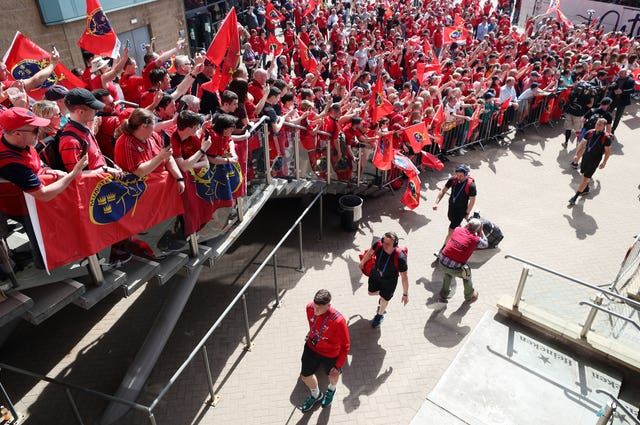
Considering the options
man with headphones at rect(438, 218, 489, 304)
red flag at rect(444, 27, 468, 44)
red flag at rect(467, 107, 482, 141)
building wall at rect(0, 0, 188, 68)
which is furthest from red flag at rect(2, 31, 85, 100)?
red flag at rect(444, 27, 468, 44)

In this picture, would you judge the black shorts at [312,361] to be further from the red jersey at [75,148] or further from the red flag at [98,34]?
the red flag at [98,34]

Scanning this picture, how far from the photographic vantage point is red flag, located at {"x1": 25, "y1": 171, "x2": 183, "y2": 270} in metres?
3.99

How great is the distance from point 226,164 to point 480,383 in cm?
443

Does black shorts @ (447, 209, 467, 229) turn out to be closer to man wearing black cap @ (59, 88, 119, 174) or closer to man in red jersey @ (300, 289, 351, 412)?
man in red jersey @ (300, 289, 351, 412)

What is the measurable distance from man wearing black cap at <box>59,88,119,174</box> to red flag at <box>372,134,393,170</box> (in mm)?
5757

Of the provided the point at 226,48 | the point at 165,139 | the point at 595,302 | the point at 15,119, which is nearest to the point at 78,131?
Answer: the point at 15,119

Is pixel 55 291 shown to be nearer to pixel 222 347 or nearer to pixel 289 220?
pixel 222 347

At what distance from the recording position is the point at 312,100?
947cm

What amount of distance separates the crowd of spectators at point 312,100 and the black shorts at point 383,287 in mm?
2491

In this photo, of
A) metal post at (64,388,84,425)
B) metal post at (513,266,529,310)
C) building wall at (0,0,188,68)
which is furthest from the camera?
building wall at (0,0,188,68)

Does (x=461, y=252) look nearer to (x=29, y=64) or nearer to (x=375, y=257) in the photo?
(x=375, y=257)

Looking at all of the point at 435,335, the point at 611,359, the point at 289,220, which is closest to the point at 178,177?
the point at 435,335

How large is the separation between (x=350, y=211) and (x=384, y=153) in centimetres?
138

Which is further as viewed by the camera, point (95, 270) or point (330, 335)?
point (330, 335)
